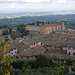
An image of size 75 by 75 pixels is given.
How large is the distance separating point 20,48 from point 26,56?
19.0ft

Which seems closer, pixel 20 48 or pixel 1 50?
pixel 1 50

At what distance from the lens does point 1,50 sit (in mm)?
5340

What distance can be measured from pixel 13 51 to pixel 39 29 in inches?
→ 956

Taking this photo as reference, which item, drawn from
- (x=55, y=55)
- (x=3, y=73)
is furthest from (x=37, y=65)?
(x=3, y=73)

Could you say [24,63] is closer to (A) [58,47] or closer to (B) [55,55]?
(B) [55,55]

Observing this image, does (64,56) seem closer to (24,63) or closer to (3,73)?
(24,63)

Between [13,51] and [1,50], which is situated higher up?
[1,50]

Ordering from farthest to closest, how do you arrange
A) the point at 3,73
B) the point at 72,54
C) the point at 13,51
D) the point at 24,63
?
the point at 13,51 < the point at 72,54 < the point at 24,63 < the point at 3,73

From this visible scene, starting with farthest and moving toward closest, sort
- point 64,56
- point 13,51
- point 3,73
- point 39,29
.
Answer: point 39,29 → point 13,51 → point 64,56 → point 3,73

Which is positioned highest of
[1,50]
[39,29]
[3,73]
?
[1,50]

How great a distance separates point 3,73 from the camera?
5.30 metres

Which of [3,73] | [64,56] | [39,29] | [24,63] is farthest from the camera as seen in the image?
[39,29]

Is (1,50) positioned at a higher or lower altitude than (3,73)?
higher

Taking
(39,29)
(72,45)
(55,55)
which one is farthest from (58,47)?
(39,29)
